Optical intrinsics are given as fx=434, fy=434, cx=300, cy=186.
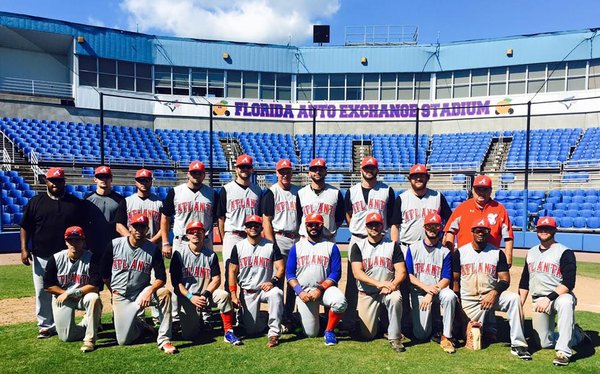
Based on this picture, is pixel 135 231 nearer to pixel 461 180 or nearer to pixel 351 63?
pixel 461 180

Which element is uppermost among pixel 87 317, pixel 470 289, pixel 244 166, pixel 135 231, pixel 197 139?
pixel 197 139

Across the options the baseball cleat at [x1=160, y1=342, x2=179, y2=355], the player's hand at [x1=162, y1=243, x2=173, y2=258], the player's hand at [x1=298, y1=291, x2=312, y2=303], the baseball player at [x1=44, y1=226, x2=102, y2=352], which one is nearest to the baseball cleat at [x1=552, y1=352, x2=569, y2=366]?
the player's hand at [x1=298, y1=291, x2=312, y2=303]

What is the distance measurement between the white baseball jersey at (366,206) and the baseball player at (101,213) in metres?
3.67

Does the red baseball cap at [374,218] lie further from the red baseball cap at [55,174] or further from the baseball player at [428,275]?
the red baseball cap at [55,174]

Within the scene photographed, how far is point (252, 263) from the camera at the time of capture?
20.5 feet

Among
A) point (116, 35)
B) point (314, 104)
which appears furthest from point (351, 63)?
point (116, 35)

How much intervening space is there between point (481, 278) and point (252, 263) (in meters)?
3.17

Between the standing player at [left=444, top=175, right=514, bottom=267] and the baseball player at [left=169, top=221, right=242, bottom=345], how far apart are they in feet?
11.2

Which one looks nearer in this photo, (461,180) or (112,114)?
(461,180)

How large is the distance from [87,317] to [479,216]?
562cm

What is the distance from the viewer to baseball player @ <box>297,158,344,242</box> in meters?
6.61

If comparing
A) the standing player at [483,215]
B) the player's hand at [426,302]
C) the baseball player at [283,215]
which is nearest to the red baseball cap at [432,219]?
the standing player at [483,215]

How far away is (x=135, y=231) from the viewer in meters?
5.87

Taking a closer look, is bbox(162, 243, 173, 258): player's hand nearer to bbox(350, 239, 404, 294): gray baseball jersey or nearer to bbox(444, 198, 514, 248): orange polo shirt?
bbox(350, 239, 404, 294): gray baseball jersey
